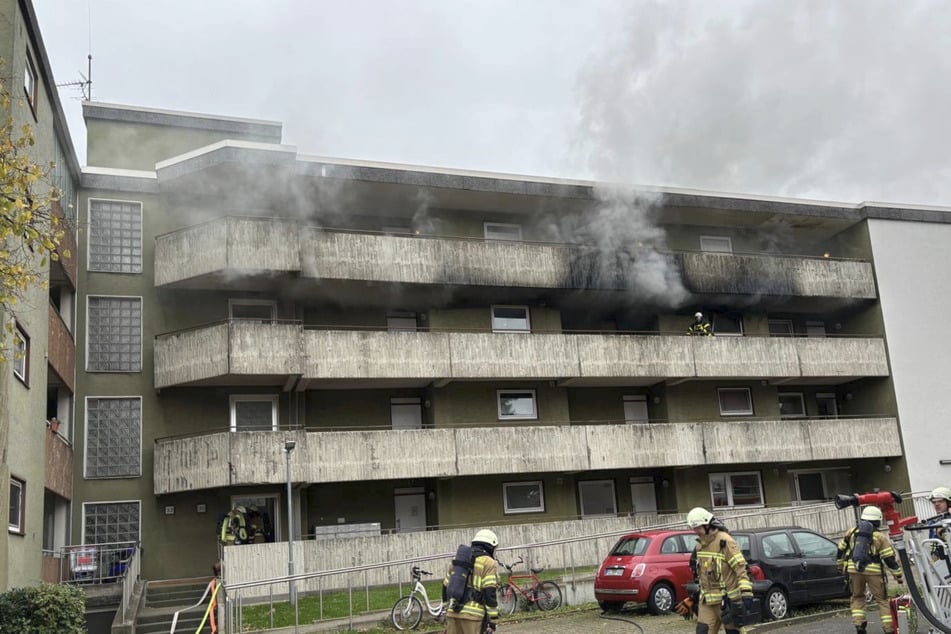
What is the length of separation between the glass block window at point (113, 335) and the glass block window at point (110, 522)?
11.9 ft

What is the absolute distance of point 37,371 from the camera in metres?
19.3

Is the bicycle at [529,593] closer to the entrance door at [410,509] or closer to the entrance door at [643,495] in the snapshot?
the entrance door at [410,509]

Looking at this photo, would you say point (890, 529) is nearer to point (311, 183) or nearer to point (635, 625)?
point (635, 625)

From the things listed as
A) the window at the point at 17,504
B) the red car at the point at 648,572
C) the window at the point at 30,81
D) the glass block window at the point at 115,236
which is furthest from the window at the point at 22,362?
the red car at the point at 648,572

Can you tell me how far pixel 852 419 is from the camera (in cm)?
3045

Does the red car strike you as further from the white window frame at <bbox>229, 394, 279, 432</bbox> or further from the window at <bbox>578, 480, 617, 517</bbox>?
the white window frame at <bbox>229, 394, 279, 432</bbox>

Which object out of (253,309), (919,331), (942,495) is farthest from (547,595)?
(919,331)

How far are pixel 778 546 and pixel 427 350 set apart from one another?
40.0 feet

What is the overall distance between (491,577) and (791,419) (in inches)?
904

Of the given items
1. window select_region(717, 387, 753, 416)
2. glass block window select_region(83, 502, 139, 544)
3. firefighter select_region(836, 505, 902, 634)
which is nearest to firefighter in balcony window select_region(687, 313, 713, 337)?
window select_region(717, 387, 753, 416)

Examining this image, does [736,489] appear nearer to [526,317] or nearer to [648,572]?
[526,317]

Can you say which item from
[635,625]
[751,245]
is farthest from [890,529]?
[751,245]

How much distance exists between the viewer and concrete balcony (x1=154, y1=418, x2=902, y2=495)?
23.5m

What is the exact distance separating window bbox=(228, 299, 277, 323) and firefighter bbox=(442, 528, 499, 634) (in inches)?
658
